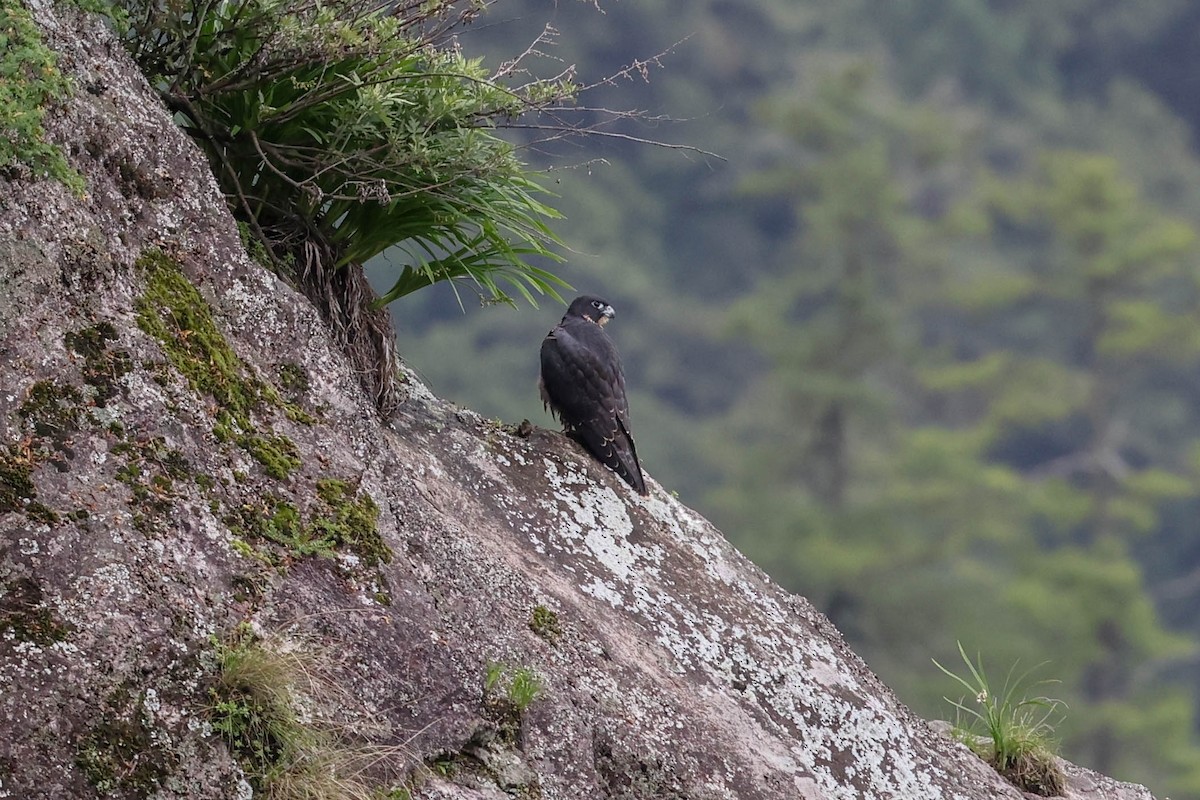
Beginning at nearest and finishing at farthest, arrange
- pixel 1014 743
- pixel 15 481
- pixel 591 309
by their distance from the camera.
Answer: pixel 15 481, pixel 1014 743, pixel 591 309

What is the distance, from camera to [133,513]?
3088mm

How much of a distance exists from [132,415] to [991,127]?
5094cm

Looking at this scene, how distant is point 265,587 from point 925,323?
40.3m

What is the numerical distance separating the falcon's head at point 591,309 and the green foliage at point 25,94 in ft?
9.63

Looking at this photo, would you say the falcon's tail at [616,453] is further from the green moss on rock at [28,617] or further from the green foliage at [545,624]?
the green moss on rock at [28,617]

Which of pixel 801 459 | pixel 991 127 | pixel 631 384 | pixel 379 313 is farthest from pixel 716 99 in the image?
pixel 379 313

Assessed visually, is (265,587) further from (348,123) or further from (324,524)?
(348,123)

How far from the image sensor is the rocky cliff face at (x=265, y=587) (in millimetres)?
2904

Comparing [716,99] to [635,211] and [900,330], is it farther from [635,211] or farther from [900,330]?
[900,330]

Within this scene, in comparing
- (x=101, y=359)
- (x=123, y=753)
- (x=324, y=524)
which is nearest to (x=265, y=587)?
(x=324, y=524)

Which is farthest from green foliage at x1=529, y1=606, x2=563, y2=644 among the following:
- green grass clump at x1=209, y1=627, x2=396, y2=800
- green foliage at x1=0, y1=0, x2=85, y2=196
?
green foliage at x1=0, y1=0, x2=85, y2=196

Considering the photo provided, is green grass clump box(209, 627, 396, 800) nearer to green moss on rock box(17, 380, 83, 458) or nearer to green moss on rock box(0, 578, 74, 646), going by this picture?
green moss on rock box(0, 578, 74, 646)

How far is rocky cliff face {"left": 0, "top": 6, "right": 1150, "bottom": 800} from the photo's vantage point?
114 inches

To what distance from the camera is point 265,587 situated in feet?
10.5
